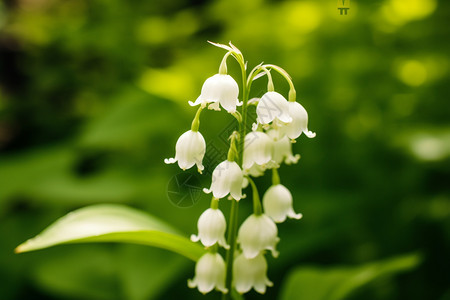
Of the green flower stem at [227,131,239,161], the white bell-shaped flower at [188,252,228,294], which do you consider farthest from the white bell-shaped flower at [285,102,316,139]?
the white bell-shaped flower at [188,252,228,294]

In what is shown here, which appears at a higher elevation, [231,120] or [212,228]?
[212,228]

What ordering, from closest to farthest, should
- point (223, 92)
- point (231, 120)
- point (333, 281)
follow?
point (223, 92), point (333, 281), point (231, 120)

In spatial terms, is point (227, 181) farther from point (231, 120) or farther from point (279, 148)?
point (231, 120)

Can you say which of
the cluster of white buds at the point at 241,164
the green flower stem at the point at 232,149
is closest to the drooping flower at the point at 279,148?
the cluster of white buds at the point at 241,164

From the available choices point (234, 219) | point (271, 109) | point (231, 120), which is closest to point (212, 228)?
point (234, 219)

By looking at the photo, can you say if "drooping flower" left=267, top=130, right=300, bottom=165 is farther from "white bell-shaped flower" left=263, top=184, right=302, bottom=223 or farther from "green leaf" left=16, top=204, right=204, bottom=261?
"green leaf" left=16, top=204, right=204, bottom=261

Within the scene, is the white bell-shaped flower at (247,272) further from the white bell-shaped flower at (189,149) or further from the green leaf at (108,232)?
the white bell-shaped flower at (189,149)
